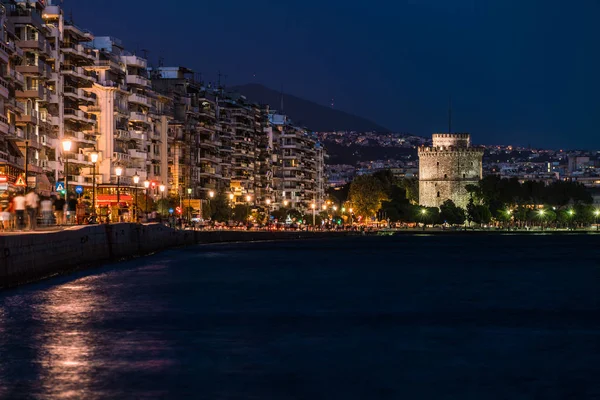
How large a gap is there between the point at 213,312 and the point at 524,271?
25.4 m

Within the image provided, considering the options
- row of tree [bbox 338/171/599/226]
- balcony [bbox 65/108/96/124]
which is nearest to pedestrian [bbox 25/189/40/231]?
balcony [bbox 65/108/96/124]

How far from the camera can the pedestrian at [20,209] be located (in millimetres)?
40781

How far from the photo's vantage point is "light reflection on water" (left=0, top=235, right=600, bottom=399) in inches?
727

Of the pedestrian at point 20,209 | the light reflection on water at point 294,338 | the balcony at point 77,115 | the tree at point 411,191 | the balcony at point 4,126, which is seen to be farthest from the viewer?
the tree at point 411,191

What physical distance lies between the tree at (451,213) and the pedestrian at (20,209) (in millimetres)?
102334

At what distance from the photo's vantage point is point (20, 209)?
1636 inches

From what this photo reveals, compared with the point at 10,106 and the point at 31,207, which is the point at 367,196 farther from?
the point at 31,207

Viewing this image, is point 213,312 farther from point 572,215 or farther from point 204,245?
point 572,215

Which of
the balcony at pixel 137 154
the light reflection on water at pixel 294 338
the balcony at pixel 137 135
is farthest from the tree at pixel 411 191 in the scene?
the light reflection on water at pixel 294 338

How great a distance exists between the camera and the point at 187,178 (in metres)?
111

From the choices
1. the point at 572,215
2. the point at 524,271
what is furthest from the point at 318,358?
the point at 572,215

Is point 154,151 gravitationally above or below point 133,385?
above

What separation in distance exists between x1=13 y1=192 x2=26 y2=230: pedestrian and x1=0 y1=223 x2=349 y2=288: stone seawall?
208 cm

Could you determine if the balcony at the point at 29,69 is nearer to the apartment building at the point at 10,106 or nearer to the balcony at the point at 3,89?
the apartment building at the point at 10,106
